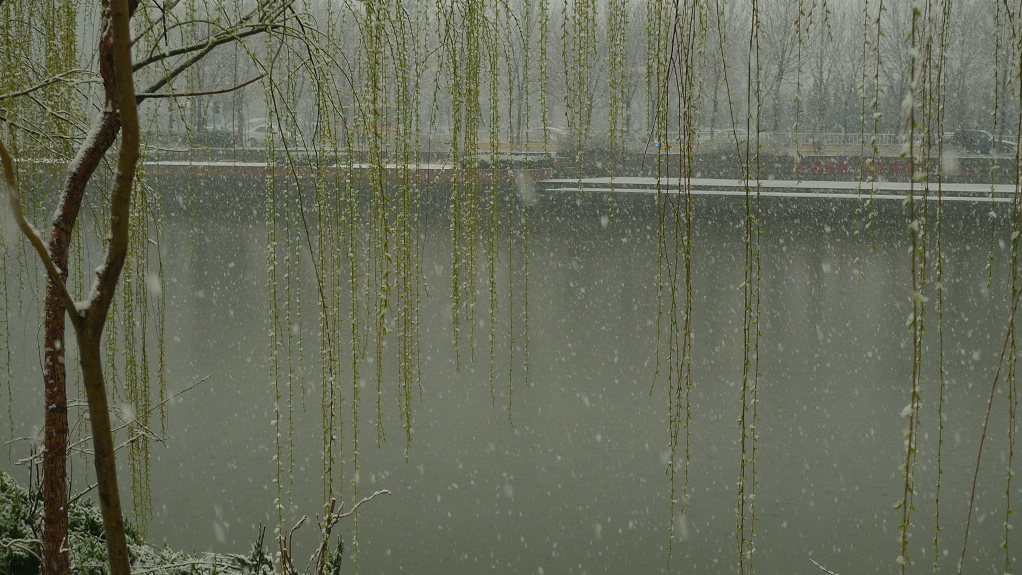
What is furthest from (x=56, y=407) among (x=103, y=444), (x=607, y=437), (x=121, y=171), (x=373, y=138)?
(x=607, y=437)

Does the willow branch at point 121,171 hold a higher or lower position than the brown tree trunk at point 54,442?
higher

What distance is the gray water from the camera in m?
4.79

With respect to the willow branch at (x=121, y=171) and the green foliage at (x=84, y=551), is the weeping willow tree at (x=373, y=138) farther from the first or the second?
the green foliage at (x=84, y=551)

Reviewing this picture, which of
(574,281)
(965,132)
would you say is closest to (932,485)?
(574,281)

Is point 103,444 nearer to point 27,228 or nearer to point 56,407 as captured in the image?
point 27,228

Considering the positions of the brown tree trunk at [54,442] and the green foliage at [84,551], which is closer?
the brown tree trunk at [54,442]

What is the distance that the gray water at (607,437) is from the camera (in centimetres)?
479

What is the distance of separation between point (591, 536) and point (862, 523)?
1.52m

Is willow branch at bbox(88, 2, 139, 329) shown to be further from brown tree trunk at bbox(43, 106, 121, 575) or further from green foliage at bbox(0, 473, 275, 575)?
green foliage at bbox(0, 473, 275, 575)

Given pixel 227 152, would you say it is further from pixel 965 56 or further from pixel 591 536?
pixel 965 56

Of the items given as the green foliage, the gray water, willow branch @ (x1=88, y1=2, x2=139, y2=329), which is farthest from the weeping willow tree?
the gray water

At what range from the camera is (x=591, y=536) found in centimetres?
487

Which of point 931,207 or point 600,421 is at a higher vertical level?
point 931,207

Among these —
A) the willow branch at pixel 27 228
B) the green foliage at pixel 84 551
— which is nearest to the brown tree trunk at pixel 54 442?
the green foliage at pixel 84 551
